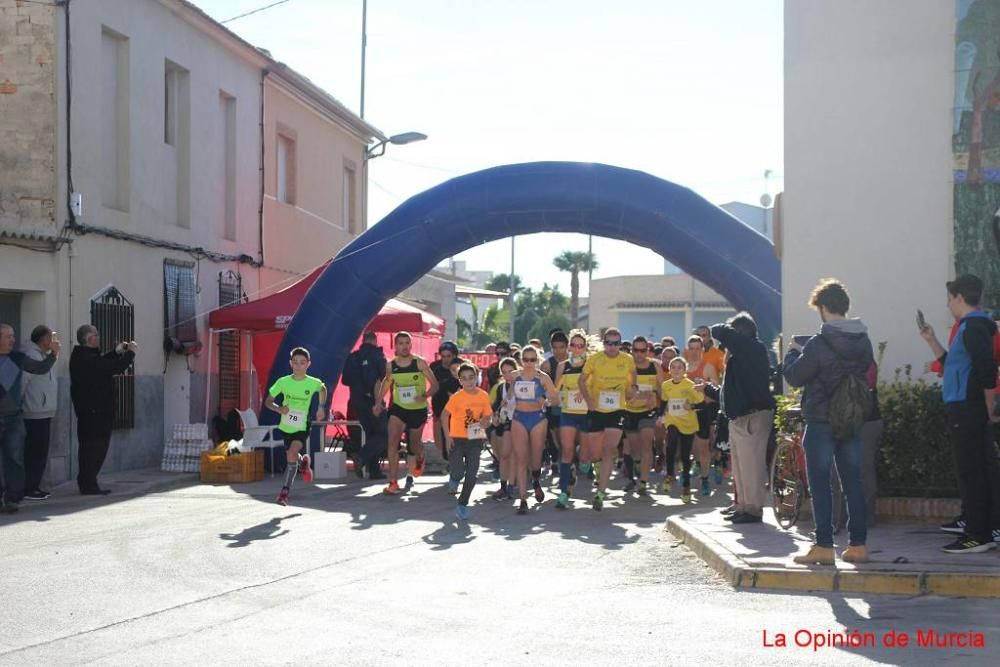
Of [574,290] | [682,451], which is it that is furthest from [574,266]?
[682,451]

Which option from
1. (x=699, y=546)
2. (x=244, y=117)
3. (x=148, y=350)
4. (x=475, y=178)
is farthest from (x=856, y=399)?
(x=244, y=117)

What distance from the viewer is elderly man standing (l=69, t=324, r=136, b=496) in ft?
51.8

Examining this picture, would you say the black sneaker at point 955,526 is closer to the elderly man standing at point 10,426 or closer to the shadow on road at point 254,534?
the shadow on road at point 254,534

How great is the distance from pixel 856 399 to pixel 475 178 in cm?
1100

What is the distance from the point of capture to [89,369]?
15.8m

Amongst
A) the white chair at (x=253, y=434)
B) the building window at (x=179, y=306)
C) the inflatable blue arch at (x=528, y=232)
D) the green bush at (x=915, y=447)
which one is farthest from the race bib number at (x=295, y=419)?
the building window at (x=179, y=306)

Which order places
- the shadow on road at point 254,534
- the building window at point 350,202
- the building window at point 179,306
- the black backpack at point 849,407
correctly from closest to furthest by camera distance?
the black backpack at point 849,407 < the shadow on road at point 254,534 < the building window at point 179,306 < the building window at point 350,202

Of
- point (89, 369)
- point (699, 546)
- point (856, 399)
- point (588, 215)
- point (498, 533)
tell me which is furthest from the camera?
point (588, 215)

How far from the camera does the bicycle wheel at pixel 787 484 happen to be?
452 inches

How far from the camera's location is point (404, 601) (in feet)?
27.0

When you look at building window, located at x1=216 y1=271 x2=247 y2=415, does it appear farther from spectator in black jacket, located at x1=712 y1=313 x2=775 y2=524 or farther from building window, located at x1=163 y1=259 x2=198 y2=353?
spectator in black jacket, located at x1=712 y1=313 x2=775 y2=524

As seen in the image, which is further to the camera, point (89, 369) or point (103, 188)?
point (103, 188)

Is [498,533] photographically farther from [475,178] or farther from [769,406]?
[475,178]

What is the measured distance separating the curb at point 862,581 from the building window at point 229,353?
15.7 meters
